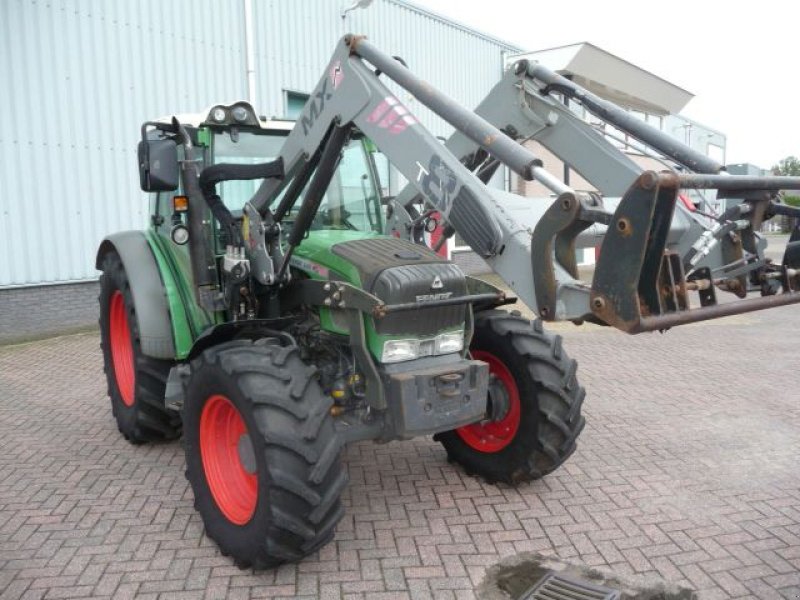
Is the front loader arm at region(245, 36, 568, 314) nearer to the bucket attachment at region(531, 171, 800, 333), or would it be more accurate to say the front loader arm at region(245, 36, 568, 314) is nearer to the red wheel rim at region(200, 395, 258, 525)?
the bucket attachment at region(531, 171, 800, 333)

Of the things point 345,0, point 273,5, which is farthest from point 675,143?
point 345,0

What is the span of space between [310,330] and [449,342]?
0.79 metres

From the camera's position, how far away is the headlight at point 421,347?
3314 mm

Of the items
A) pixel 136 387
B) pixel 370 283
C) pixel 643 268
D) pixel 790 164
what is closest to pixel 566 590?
pixel 643 268

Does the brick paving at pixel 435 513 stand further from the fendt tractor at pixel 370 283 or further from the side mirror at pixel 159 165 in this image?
the side mirror at pixel 159 165

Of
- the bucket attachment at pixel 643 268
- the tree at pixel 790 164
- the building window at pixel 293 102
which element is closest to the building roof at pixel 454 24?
the building window at pixel 293 102

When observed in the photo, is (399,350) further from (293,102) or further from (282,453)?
(293,102)

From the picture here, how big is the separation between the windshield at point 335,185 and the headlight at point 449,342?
115 centimetres

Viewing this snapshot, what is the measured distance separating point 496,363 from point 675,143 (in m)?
1.55

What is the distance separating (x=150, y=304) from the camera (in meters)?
4.21

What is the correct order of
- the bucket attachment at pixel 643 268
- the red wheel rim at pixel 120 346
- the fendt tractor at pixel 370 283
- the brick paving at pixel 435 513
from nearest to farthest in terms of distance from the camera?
the bucket attachment at pixel 643 268 < the fendt tractor at pixel 370 283 < the brick paving at pixel 435 513 < the red wheel rim at pixel 120 346

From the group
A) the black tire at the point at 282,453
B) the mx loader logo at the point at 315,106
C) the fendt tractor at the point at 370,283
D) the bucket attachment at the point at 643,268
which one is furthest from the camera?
the mx loader logo at the point at 315,106

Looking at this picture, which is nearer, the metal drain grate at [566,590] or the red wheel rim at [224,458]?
the metal drain grate at [566,590]

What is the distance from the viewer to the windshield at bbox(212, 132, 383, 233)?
4168mm
